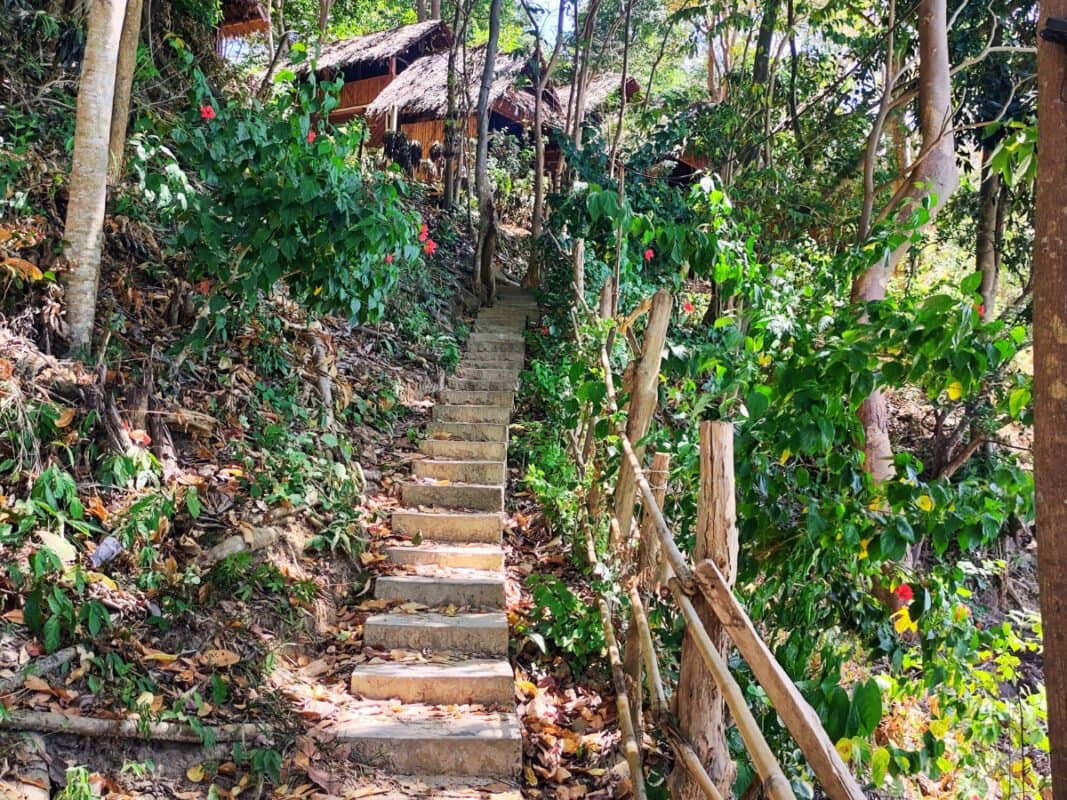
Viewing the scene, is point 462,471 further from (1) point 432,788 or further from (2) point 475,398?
(1) point 432,788

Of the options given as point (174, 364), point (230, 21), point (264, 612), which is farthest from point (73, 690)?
point (230, 21)

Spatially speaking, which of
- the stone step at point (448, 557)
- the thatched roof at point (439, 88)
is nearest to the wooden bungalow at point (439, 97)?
the thatched roof at point (439, 88)

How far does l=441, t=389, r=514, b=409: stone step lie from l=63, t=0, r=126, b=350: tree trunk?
131 inches

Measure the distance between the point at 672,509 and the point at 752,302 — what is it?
3.08ft

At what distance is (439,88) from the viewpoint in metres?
13.3

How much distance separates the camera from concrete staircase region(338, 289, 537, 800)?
2939 mm

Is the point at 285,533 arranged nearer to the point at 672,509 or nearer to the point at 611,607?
the point at 611,607

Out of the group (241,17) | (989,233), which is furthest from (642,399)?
(241,17)

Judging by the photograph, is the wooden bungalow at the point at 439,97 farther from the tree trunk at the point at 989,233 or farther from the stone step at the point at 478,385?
the tree trunk at the point at 989,233

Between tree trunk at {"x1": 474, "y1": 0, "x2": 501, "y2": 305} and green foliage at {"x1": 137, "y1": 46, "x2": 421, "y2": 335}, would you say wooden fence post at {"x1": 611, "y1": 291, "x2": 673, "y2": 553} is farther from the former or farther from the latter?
tree trunk at {"x1": 474, "y1": 0, "x2": 501, "y2": 305}

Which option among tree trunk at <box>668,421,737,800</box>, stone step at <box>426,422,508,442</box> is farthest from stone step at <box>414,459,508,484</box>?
tree trunk at <box>668,421,737,800</box>

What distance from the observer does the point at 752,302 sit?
9.48 feet

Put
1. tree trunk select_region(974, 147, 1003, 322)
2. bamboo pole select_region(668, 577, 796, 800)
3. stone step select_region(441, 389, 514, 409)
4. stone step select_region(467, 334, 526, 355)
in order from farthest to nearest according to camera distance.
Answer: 1. tree trunk select_region(974, 147, 1003, 322)
2. stone step select_region(467, 334, 526, 355)
3. stone step select_region(441, 389, 514, 409)
4. bamboo pole select_region(668, 577, 796, 800)

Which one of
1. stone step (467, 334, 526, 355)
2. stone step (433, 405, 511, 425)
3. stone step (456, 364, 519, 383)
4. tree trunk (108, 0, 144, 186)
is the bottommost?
stone step (433, 405, 511, 425)
